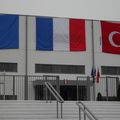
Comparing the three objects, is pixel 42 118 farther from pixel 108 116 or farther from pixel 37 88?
pixel 37 88

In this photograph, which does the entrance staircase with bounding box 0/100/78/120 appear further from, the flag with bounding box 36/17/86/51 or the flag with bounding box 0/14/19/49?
the flag with bounding box 36/17/86/51

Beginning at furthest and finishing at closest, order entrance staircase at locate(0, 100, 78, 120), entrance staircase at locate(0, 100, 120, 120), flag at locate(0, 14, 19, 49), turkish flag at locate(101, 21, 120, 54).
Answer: turkish flag at locate(101, 21, 120, 54)
flag at locate(0, 14, 19, 49)
entrance staircase at locate(0, 100, 120, 120)
entrance staircase at locate(0, 100, 78, 120)

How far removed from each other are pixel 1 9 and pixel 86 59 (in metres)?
30.7

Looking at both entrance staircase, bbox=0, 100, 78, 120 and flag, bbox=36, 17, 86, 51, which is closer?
entrance staircase, bbox=0, 100, 78, 120

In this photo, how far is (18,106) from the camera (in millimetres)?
18703

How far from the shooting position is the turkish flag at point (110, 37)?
20922 millimetres

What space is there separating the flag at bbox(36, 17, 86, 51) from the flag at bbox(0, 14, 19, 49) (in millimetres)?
1167

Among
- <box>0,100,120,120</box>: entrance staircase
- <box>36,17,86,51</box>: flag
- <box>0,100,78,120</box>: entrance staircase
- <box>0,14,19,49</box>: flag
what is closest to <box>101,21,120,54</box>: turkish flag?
<box>36,17,86,51</box>: flag

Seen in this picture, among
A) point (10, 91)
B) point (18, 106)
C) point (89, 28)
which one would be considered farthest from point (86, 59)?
point (18, 106)

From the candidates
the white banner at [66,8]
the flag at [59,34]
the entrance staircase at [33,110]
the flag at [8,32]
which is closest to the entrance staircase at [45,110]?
the entrance staircase at [33,110]

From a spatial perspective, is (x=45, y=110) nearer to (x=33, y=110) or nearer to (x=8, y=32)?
(x=33, y=110)

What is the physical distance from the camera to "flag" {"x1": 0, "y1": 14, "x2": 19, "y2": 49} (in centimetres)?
1964

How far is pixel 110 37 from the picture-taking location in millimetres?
20906

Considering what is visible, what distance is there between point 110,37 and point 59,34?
2368 mm
